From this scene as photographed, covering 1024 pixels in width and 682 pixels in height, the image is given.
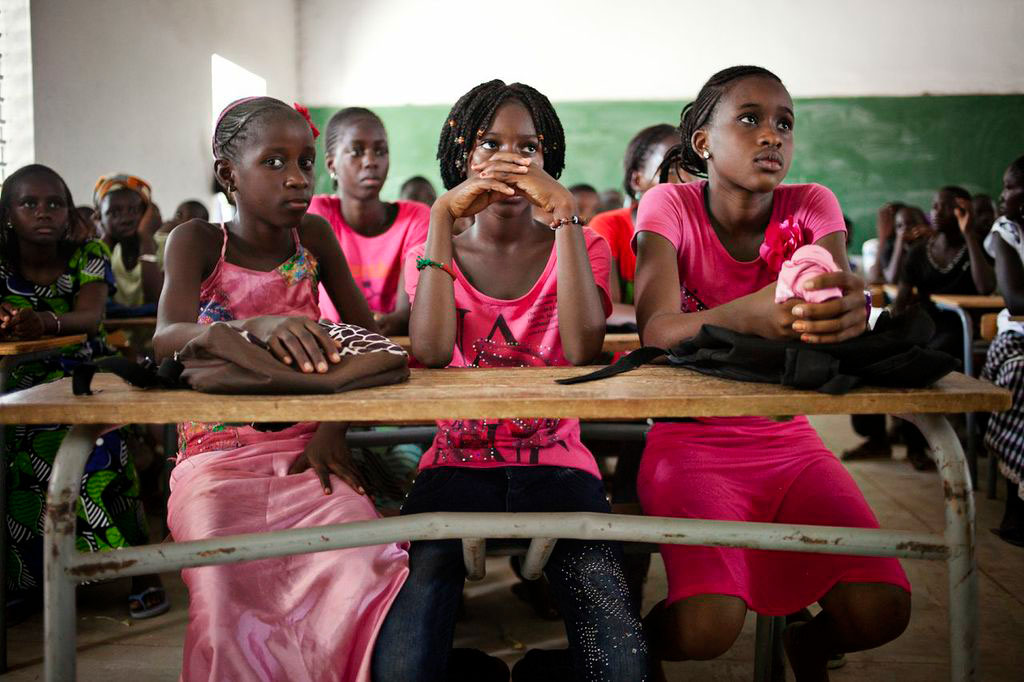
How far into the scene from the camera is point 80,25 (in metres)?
5.53

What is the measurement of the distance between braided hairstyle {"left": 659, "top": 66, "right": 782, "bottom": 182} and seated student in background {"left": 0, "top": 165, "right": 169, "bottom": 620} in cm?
190

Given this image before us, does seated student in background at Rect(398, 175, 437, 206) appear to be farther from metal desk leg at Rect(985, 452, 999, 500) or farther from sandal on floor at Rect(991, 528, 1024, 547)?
sandal on floor at Rect(991, 528, 1024, 547)

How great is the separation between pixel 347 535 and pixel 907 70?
10186 millimetres

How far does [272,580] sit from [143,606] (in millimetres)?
1301

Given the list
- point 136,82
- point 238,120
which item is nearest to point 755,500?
point 238,120

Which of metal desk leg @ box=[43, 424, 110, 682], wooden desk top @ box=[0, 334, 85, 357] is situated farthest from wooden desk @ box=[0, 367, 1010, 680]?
wooden desk top @ box=[0, 334, 85, 357]

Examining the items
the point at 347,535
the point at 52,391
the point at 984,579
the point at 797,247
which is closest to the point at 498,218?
the point at 797,247

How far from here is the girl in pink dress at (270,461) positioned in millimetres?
1406

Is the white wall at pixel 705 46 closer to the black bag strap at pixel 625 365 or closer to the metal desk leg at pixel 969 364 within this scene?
the metal desk leg at pixel 969 364

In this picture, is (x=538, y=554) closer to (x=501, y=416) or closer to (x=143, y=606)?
(x=501, y=416)

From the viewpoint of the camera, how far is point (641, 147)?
→ 348 cm

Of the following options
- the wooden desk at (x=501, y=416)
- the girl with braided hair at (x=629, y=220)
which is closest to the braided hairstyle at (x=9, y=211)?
A: the wooden desk at (x=501, y=416)

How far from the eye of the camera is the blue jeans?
1406 millimetres

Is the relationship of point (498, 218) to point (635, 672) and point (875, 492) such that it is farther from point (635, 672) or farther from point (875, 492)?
point (875, 492)
